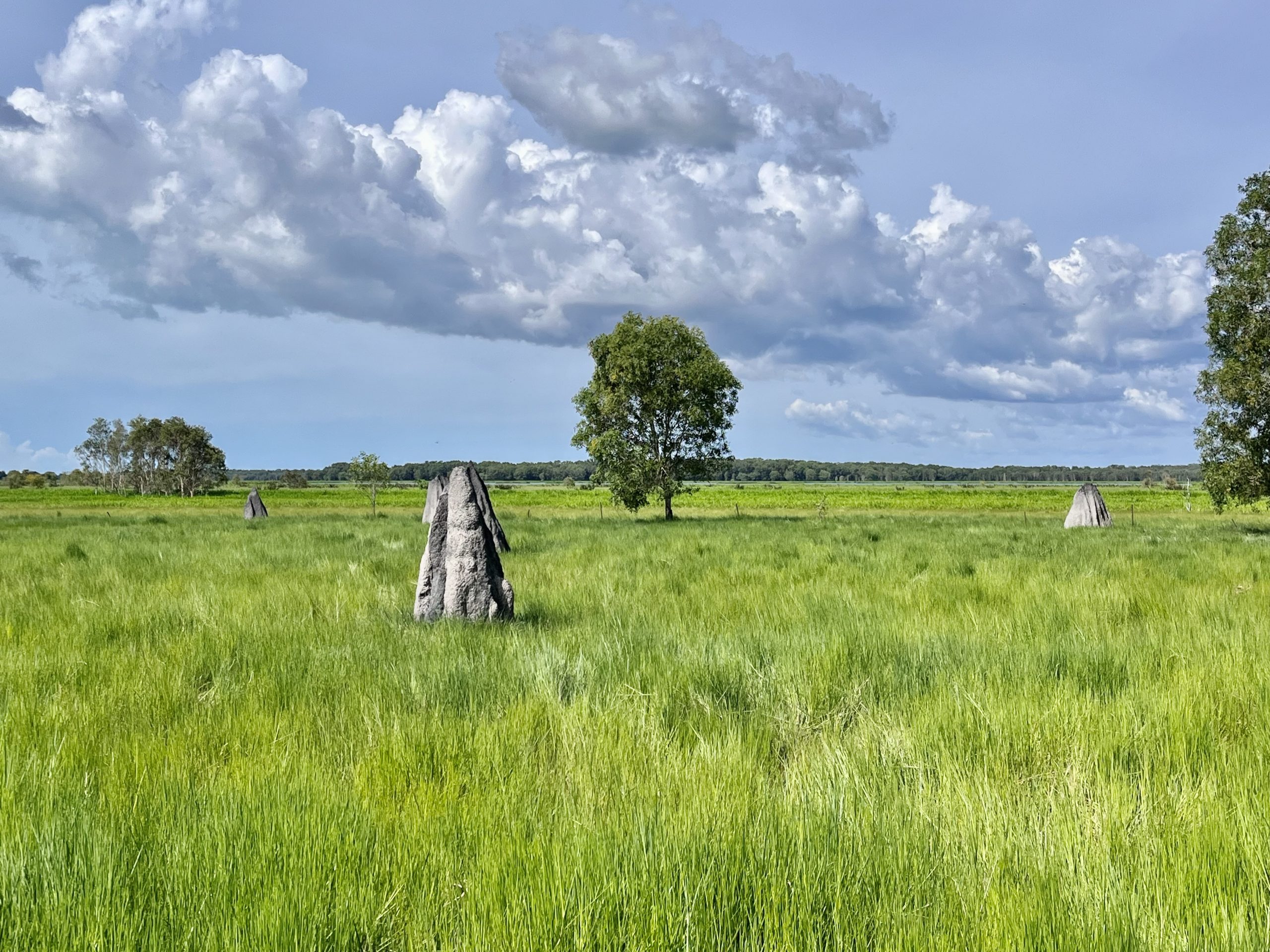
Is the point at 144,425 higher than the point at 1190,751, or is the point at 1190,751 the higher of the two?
the point at 144,425

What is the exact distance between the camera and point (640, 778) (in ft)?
9.78

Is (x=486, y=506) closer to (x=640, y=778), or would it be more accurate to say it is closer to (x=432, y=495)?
(x=640, y=778)

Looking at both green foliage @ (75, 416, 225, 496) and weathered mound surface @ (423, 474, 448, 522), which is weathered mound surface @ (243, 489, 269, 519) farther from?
green foliage @ (75, 416, 225, 496)

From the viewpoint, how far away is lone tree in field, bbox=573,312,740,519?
123 feet

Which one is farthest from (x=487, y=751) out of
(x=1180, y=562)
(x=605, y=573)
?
(x=1180, y=562)

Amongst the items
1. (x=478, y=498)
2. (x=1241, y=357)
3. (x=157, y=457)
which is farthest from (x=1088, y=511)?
(x=157, y=457)

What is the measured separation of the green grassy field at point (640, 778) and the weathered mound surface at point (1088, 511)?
79.4 feet

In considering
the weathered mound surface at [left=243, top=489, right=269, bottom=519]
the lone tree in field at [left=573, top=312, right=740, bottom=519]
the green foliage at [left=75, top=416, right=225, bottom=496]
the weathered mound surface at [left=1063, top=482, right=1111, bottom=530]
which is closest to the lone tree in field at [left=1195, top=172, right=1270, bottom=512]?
the weathered mound surface at [left=1063, top=482, right=1111, bottom=530]

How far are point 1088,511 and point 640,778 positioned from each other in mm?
32059

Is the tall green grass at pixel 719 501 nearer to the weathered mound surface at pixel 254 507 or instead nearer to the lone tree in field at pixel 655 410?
the lone tree in field at pixel 655 410

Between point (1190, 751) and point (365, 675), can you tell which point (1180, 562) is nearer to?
point (1190, 751)

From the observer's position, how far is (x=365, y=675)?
16.1 feet

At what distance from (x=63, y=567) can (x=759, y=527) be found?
19370 mm

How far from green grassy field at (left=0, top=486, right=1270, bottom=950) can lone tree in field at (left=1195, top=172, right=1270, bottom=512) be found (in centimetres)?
2162
